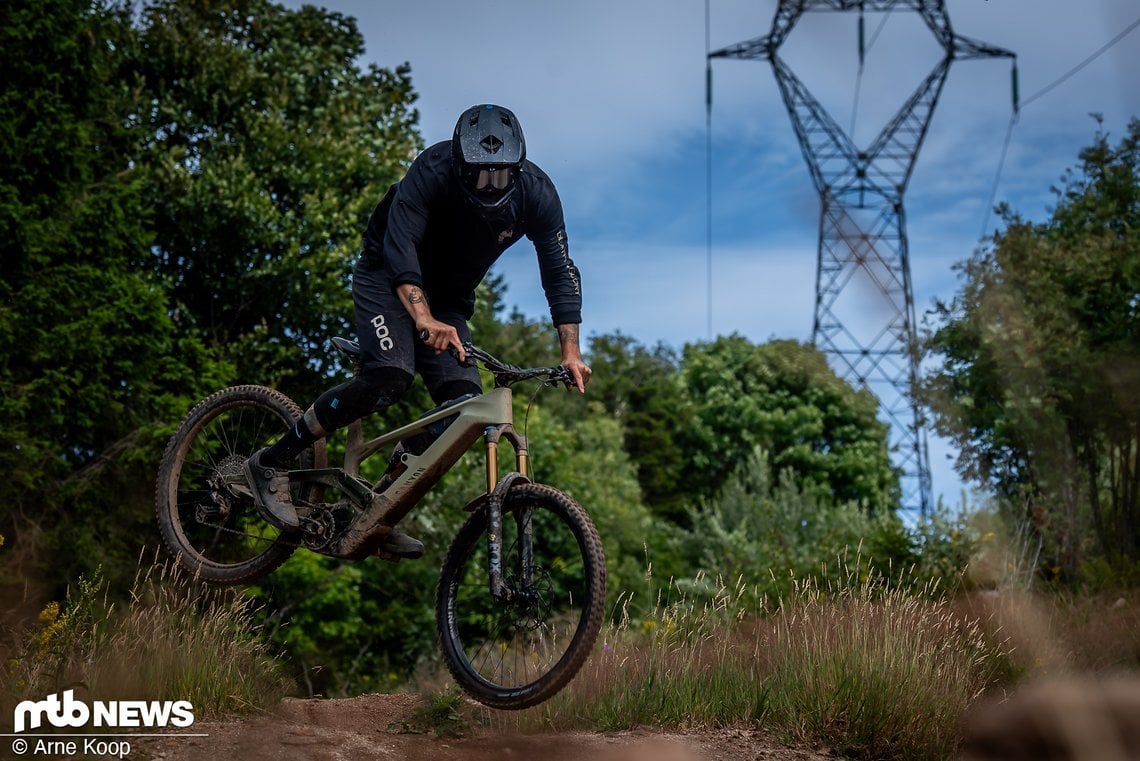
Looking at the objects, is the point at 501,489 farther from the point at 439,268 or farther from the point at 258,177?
the point at 258,177

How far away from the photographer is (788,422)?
137ft

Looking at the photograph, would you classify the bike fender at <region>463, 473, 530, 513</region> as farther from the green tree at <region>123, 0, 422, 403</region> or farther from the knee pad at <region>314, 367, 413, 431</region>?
the green tree at <region>123, 0, 422, 403</region>

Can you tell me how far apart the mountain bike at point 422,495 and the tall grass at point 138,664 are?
18.2 inches

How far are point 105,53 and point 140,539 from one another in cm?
758

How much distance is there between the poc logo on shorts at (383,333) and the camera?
6.17 metres

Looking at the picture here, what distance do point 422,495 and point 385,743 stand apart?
1.37 meters

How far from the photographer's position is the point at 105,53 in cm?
1811

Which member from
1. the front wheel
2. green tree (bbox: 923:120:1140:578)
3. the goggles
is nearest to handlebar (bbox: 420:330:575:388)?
the front wheel

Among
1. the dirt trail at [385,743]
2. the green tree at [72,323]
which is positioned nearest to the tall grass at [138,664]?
the dirt trail at [385,743]

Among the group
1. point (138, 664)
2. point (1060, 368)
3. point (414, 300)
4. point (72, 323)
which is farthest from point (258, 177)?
point (414, 300)

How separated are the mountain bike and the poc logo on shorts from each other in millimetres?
428

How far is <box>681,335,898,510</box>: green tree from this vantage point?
41188mm

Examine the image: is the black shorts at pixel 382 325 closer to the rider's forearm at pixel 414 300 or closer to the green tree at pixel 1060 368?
the rider's forearm at pixel 414 300

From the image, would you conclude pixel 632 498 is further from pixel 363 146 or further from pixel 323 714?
pixel 323 714
